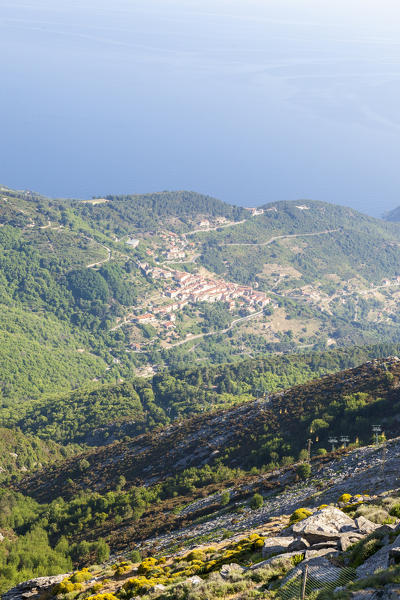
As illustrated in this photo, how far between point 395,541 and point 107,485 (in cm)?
4553

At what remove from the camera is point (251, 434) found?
53188 mm

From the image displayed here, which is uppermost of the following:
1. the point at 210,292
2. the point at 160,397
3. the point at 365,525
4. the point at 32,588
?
the point at 365,525

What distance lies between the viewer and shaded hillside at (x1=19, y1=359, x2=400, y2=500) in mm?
47562

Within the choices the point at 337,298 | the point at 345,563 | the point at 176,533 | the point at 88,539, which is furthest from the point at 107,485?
the point at 337,298

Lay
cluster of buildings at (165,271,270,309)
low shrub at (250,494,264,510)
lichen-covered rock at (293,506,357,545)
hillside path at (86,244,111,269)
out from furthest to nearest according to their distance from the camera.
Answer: cluster of buildings at (165,271,270,309) → hillside path at (86,244,111,269) → low shrub at (250,494,264,510) → lichen-covered rock at (293,506,357,545)

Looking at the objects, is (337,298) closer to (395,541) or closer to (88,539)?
(88,539)

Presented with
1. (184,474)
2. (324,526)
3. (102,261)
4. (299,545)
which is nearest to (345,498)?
(324,526)

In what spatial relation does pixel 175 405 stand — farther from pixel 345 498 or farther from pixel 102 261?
pixel 102 261

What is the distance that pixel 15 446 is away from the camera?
74.9 m

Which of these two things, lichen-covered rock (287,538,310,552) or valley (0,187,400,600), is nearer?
lichen-covered rock (287,538,310,552)

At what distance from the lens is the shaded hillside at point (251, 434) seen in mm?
47562

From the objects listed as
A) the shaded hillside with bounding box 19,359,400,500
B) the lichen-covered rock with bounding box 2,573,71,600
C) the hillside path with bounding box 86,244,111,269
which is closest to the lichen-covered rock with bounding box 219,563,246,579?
the lichen-covered rock with bounding box 2,573,71,600

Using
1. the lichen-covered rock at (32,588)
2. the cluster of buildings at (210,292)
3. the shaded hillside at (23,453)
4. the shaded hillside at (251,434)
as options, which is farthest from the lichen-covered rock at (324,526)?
the cluster of buildings at (210,292)

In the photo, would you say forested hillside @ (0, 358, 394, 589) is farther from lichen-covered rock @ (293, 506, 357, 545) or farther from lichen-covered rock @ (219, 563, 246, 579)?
lichen-covered rock @ (219, 563, 246, 579)
